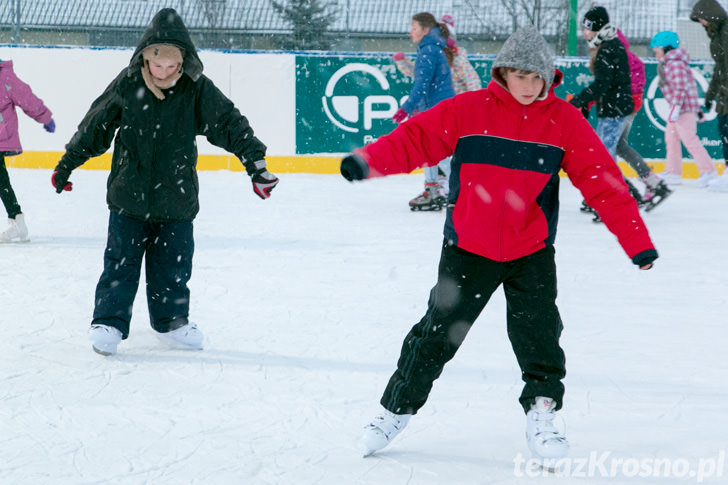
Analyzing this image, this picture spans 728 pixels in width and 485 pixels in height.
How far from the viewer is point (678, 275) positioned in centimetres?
486

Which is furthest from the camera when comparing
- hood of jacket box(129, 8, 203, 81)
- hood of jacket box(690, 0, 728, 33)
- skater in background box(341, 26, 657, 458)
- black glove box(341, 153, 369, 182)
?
hood of jacket box(690, 0, 728, 33)

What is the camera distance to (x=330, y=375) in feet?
10.0

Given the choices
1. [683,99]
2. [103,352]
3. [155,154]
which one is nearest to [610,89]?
[683,99]

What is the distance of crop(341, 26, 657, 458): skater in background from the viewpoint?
224 cm

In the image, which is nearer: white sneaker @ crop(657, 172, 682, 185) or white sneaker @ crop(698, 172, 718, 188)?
white sneaker @ crop(698, 172, 718, 188)

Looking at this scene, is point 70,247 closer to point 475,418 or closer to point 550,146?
point 475,418

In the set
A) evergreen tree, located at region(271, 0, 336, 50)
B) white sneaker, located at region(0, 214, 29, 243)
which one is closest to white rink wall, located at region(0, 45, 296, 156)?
evergreen tree, located at region(271, 0, 336, 50)

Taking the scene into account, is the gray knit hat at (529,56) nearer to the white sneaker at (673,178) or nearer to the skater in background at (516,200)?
the skater in background at (516,200)

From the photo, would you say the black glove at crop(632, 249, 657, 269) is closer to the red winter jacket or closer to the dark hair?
the red winter jacket

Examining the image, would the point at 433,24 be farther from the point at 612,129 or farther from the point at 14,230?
the point at 14,230

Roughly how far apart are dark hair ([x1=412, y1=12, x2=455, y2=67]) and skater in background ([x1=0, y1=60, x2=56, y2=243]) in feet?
8.71

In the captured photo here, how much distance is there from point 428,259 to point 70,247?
82.1 inches

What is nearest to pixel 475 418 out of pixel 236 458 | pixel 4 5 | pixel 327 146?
pixel 236 458

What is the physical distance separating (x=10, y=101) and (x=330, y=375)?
3.47 meters
